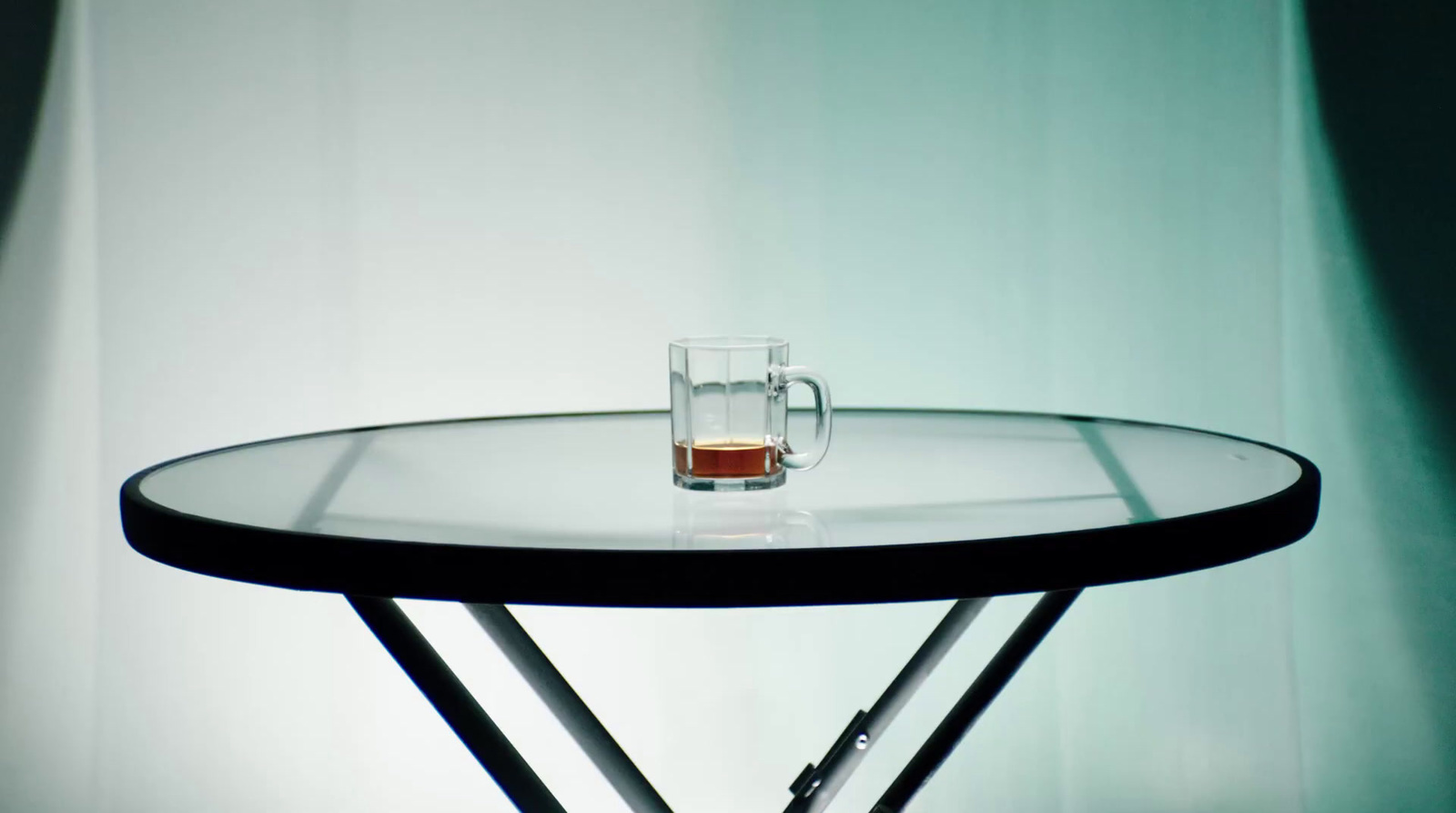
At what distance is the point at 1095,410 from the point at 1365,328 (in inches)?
17.7

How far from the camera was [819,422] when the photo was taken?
1.07m

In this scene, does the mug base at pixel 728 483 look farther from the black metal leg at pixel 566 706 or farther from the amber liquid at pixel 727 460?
the black metal leg at pixel 566 706

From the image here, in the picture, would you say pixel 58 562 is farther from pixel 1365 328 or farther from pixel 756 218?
pixel 1365 328

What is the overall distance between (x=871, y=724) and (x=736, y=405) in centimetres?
35

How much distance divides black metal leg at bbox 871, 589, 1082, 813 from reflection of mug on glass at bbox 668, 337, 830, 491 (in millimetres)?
244

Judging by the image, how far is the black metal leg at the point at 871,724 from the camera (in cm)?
114

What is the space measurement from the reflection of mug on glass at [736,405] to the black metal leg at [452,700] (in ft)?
0.79

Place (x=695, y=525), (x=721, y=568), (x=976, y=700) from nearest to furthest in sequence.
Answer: (x=721, y=568) → (x=695, y=525) → (x=976, y=700)

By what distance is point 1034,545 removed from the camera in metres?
0.68

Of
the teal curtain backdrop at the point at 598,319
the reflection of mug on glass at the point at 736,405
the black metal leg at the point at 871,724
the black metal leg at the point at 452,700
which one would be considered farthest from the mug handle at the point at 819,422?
the teal curtain backdrop at the point at 598,319

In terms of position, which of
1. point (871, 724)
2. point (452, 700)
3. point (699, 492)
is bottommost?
point (871, 724)

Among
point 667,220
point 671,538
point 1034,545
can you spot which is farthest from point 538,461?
point 667,220

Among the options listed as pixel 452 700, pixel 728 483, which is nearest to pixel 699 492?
pixel 728 483

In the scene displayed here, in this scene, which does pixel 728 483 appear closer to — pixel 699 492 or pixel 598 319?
pixel 699 492
